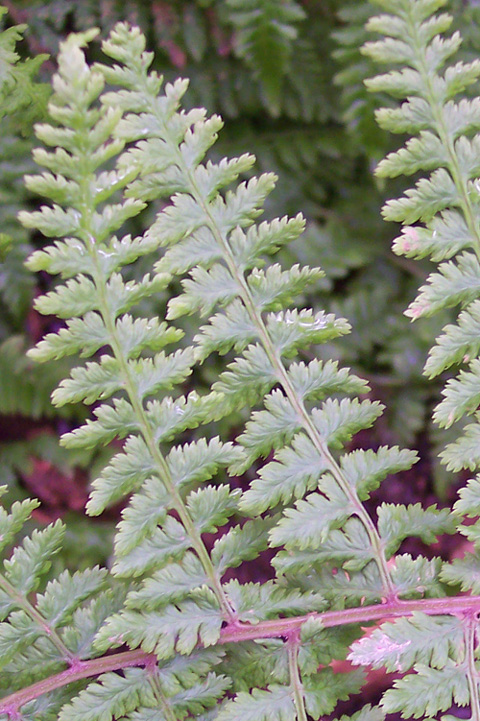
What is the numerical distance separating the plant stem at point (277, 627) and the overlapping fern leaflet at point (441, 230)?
0.10ft

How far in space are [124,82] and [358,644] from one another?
4.06 feet

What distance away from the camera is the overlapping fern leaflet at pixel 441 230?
50.1 inches

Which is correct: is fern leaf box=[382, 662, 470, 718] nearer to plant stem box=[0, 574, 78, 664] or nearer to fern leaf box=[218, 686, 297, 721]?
fern leaf box=[218, 686, 297, 721]

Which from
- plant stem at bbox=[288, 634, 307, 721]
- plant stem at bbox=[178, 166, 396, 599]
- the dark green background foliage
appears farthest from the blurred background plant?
plant stem at bbox=[288, 634, 307, 721]

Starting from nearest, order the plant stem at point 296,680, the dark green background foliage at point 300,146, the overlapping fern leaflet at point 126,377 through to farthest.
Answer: the overlapping fern leaflet at point 126,377, the plant stem at point 296,680, the dark green background foliage at point 300,146

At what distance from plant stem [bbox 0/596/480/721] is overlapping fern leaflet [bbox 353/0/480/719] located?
31mm

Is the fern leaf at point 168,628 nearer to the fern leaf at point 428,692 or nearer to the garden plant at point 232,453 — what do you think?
the garden plant at point 232,453

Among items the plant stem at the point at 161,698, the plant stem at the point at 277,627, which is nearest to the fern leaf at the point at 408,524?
the plant stem at the point at 277,627

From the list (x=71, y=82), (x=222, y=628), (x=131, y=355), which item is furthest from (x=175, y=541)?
(x=71, y=82)

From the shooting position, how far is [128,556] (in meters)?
1.29

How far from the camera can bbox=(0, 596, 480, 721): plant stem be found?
1.34 metres

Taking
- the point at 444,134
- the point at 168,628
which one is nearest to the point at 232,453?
the point at 168,628

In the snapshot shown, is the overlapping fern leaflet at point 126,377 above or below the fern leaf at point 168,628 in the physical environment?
above

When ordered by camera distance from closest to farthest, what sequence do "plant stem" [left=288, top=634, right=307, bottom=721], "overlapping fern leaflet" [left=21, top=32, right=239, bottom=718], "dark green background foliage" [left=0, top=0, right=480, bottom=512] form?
"overlapping fern leaflet" [left=21, top=32, right=239, bottom=718]
"plant stem" [left=288, top=634, right=307, bottom=721]
"dark green background foliage" [left=0, top=0, right=480, bottom=512]
